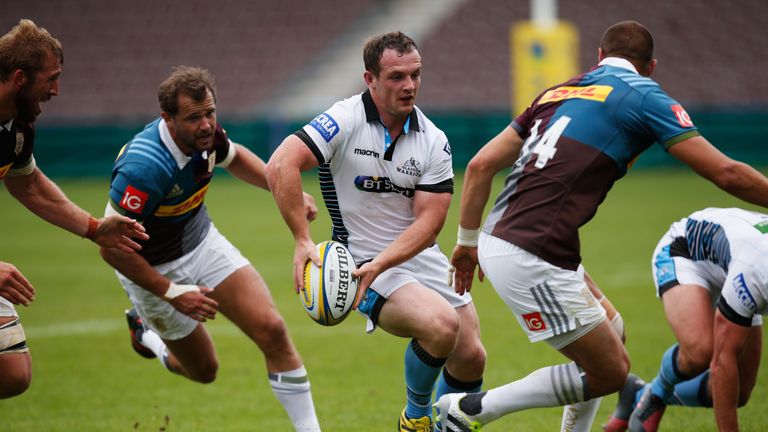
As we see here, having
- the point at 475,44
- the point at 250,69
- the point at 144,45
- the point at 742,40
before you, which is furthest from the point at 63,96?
the point at 742,40

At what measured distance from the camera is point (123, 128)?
2459 cm

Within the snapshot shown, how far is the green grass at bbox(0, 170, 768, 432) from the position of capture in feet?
22.5

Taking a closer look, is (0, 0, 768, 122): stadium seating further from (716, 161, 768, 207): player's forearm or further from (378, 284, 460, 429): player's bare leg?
(716, 161, 768, 207): player's forearm

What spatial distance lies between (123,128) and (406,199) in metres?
20.2

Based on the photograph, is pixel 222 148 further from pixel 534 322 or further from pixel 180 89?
pixel 534 322

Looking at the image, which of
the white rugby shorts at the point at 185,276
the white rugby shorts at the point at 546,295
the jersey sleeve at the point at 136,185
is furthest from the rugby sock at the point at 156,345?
the white rugby shorts at the point at 546,295

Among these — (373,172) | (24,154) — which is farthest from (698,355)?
(24,154)

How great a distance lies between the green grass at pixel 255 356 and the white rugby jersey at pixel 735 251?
1384 mm

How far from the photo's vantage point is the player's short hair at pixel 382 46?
5559 millimetres

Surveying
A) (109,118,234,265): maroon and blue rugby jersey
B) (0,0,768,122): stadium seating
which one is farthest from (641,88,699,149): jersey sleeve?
(0,0,768,122): stadium seating

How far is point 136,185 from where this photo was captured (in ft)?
19.1

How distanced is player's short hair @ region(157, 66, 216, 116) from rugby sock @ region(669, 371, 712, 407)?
3.79 m

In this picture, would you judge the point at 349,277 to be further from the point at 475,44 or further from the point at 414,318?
the point at 475,44

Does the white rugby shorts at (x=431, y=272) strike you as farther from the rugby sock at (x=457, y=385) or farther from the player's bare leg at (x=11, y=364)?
the player's bare leg at (x=11, y=364)
